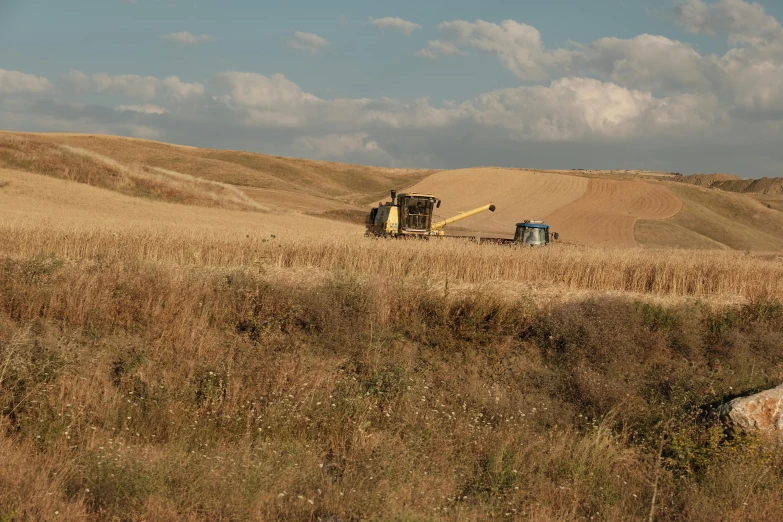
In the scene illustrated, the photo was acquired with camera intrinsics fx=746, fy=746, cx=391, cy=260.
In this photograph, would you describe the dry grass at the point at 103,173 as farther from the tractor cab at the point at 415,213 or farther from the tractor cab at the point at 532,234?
the tractor cab at the point at 532,234

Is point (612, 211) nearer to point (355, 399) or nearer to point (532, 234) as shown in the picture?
point (532, 234)

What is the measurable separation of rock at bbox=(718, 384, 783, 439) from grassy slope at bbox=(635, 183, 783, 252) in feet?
115

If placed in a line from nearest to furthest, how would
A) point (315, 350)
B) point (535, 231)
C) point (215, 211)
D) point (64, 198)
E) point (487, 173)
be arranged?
point (315, 350) < point (535, 231) < point (64, 198) < point (215, 211) < point (487, 173)

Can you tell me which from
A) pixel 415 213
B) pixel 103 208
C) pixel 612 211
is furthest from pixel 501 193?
pixel 415 213

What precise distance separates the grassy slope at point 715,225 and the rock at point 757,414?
35.2 meters

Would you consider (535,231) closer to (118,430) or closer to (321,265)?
(321,265)

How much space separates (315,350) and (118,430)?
3.33 meters

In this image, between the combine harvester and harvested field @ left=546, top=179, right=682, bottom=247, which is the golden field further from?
harvested field @ left=546, top=179, right=682, bottom=247

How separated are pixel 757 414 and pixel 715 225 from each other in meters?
45.5

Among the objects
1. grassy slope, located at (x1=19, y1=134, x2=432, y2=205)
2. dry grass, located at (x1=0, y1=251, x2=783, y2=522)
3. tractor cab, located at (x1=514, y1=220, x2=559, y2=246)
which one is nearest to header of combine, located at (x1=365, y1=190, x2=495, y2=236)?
tractor cab, located at (x1=514, y1=220, x2=559, y2=246)

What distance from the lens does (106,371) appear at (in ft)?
33.3

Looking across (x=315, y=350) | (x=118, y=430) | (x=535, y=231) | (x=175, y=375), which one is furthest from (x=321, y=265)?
(x=535, y=231)

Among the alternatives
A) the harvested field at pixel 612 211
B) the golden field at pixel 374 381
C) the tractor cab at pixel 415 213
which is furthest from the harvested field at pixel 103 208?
the harvested field at pixel 612 211

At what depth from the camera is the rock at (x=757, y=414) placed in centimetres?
1020
